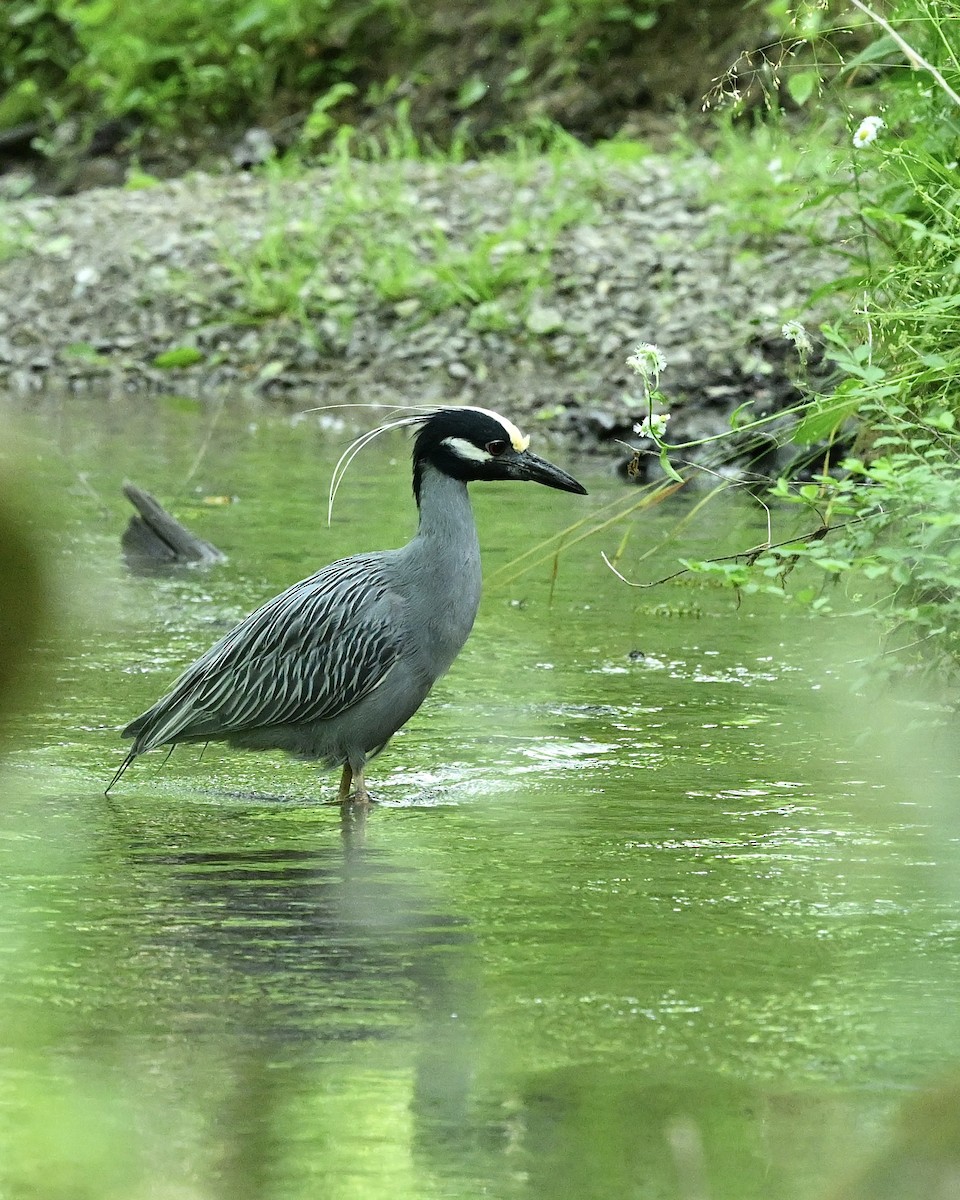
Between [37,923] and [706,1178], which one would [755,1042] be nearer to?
[706,1178]

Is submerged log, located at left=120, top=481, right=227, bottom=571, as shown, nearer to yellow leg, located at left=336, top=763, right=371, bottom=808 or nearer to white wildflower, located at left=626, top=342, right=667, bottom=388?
yellow leg, located at left=336, top=763, right=371, bottom=808

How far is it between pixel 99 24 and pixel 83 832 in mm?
19773

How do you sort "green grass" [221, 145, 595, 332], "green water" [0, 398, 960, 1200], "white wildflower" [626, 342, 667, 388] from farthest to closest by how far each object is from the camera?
"green grass" [221, 145, 595, 332] → "white wildflower" [626, 342, 667, 388] → "green water" [0, 398, 960, 1200]

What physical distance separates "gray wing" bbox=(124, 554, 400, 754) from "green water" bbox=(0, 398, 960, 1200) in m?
0.25

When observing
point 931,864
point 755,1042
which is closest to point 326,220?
point 931,864

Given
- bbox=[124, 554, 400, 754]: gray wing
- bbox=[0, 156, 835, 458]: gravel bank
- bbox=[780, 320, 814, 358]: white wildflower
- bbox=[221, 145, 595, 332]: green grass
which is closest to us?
bbox=[780, 320, 814, 358]: white wildflower

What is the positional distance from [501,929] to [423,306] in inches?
453

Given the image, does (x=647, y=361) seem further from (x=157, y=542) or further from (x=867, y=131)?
(x=157, y=542)

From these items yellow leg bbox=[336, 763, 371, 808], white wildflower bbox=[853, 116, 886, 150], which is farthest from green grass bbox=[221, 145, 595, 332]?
yellow leg bbox=[336, 763, 371, 808]

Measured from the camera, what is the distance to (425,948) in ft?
16.3

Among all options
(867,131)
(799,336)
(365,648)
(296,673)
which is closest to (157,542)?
(296,673)

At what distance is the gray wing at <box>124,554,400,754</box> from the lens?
20.9ft

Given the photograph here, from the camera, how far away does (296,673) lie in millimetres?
6438

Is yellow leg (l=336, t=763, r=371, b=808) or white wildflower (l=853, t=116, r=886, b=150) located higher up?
white wildflower (l=853, t=116, r=886, b=150)
